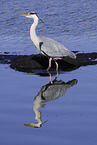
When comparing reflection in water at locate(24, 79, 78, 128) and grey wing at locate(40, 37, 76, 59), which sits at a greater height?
grey wing at locate(40, 37, 76, 59)

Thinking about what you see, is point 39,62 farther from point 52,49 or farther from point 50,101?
point 50,101

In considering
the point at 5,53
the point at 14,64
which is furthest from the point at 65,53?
the point at 5,53

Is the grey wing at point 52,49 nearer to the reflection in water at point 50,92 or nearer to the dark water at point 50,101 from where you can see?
the dark water at point 50,101

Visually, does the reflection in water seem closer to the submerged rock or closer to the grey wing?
the grey wing

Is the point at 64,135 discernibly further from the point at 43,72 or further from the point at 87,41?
the point at 87,41

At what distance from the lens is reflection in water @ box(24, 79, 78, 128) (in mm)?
9891

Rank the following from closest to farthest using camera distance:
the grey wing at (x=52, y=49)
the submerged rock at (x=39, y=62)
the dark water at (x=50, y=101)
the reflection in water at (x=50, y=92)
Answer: the dark water at (x=50, y=101)
the reflection in water at (x=50, y=92)
the grey wing at (x=52, y=49)
the submerged rock at (x=39, y=62)

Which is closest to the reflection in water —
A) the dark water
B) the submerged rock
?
the dark water

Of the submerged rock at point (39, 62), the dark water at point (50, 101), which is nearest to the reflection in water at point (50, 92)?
the dark water at point (50, 101)

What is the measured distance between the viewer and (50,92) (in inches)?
446

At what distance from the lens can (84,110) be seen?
9.48 metres

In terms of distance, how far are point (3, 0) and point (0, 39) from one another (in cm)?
1096

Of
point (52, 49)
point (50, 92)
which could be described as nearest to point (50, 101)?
point (50, 92)

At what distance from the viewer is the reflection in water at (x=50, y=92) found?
989cm
